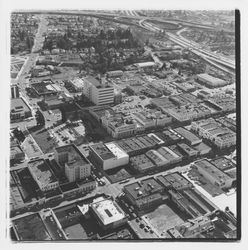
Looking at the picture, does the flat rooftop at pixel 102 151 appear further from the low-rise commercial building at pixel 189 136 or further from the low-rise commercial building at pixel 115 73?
the low-rise commercial building at pixel 115 73

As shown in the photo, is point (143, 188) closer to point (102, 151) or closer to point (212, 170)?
point (102, 151)

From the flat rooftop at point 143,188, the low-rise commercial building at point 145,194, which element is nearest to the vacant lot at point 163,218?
the low-rise commercial building at point 145,194

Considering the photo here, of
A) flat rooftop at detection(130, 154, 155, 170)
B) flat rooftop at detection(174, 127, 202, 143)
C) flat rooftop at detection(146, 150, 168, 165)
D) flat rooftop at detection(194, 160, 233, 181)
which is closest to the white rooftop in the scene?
flat rooftop at detection(174, 127, 202, 143)

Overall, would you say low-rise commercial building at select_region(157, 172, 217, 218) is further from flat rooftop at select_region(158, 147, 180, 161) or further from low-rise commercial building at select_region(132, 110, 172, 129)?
low-rise commercial building at select_region(132, 110, 172, 129)

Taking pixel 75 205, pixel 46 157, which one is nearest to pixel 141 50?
pixel 46 157

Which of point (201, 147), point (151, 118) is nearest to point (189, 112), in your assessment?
point (151, 118)

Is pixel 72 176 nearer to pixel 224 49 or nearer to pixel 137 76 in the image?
pixel 137 76
